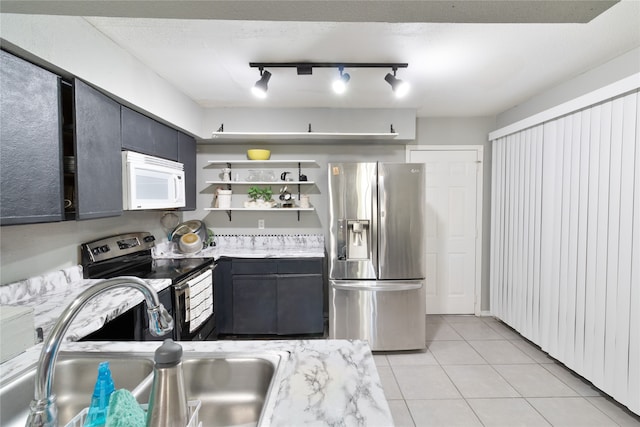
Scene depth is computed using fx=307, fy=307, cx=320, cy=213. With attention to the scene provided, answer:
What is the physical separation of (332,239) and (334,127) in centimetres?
120

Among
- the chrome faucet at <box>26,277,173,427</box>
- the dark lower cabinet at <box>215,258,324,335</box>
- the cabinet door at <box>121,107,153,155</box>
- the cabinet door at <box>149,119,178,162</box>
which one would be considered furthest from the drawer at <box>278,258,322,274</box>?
the chrome faucet at <box>26,277,173,427</box>

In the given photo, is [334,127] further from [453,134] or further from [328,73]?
[453,134]

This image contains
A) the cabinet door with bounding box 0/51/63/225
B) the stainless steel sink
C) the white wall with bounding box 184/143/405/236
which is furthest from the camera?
the white wall with bounding box 184/143/405/236

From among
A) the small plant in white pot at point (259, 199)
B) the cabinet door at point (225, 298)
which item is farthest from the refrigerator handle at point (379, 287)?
the small plant in white pot at point (259, 199)

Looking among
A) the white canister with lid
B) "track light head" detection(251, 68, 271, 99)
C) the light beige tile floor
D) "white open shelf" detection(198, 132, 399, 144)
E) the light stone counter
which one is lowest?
the light beige tile floor

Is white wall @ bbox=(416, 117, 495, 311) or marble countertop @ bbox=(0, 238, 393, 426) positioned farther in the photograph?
white wall @ bbox=(416, 117, 495, 311)

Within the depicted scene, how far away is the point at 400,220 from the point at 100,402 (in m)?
2.51

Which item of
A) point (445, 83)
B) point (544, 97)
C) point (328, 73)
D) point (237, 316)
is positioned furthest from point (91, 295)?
point (544, 97)

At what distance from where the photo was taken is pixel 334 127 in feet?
10.6

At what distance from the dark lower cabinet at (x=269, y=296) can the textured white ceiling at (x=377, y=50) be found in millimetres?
1634

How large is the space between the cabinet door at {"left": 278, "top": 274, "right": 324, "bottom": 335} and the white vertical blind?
2.03 metres

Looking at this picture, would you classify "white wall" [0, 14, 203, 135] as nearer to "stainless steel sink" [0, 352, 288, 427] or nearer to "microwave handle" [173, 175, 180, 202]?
"microwave handle" [173, 175, 180, 202]

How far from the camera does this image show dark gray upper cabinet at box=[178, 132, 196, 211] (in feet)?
9.79

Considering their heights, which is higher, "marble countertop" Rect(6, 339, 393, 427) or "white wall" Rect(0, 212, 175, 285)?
"white wall" Rect(0, 212, 175, 285)
